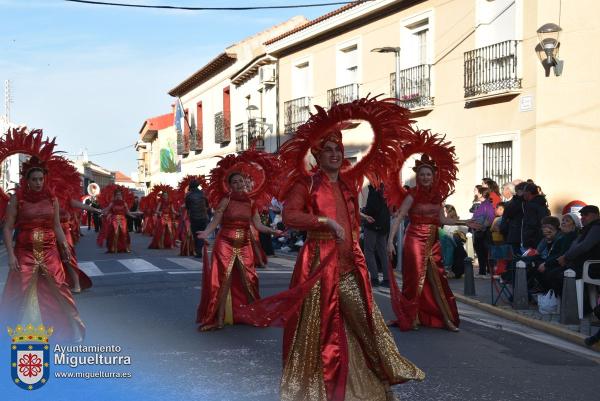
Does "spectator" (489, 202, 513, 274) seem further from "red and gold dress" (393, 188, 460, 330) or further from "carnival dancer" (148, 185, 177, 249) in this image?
"carnival dancer" (148, 185, 177, 249)

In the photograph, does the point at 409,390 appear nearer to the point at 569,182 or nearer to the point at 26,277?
the point at 26,277

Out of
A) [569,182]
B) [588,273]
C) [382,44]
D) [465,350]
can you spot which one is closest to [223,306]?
[465,350]

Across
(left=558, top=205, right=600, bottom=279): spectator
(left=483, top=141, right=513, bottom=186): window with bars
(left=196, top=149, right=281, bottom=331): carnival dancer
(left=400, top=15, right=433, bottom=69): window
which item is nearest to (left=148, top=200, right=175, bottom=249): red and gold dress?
(left=400, top=15, right=433, bottom=69): window

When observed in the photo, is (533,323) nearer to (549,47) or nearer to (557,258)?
(557,258)

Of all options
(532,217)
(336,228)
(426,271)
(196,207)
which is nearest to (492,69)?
(532,217)

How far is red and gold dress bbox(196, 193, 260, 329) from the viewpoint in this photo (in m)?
8.33

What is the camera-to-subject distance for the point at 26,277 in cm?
715

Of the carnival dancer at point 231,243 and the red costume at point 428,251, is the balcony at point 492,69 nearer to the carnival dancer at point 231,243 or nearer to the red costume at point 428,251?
the red costume at point 428,251

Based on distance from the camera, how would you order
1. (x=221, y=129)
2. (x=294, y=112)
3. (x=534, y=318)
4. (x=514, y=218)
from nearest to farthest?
(x=534, y=318)
(x=514, y=218)
(x=294, y=112)
(x=221, y=129)

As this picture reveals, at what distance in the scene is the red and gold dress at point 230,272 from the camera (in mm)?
8328

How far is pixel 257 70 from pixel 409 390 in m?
27.5

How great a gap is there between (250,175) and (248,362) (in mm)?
3312

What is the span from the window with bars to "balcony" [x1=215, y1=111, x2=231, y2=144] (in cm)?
2108

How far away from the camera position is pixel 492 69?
17.0 metres
